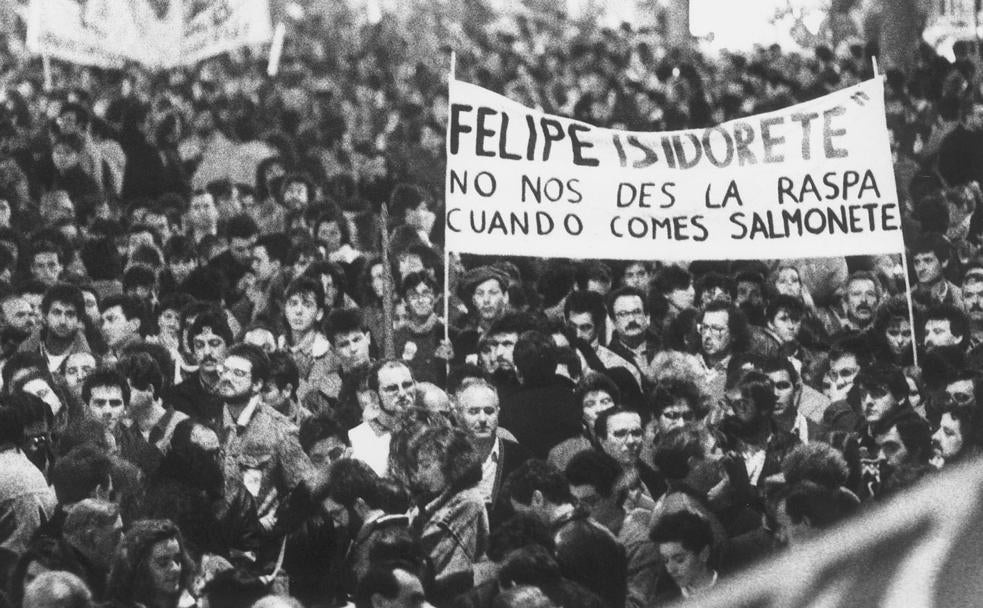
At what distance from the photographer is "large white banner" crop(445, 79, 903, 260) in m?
7.38

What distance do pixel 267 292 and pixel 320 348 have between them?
72 centimetres

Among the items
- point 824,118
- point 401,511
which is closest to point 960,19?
point 824,118

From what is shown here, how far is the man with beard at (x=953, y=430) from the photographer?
22.0 ft

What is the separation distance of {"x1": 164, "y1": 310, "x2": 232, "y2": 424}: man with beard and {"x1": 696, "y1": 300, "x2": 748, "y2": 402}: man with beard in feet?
5.88

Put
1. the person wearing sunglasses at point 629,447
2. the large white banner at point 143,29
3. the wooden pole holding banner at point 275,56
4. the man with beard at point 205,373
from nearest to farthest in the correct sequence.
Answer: the person wearing sunglasses at point 629,447 → the man with beard at point 205,373 → the large white banner at point 143,29 → the wooden pole holding banner at point 275,56

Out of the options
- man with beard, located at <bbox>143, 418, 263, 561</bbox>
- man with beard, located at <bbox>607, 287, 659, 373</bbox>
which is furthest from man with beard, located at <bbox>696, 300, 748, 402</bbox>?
man with beard, located at <bbox>143, 418, 263, 561</bbox>

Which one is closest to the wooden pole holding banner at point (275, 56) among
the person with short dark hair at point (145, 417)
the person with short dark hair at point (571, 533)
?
the person with short dark hair at point (145, 417)

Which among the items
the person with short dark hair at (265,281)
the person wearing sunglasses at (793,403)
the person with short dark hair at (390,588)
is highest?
the person with short dark hair at (265,281)

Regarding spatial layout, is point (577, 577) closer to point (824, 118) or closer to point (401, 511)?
point (401, 511)

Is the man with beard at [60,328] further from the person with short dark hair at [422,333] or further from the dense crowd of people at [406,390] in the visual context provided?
the person with short dark hair at [422,333]

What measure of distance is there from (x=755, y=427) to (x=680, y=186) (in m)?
1.19

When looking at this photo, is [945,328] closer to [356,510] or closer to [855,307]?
[855,307]

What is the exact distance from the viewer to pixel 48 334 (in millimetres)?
7719

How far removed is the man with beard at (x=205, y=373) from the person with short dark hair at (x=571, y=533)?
1.34 meters
